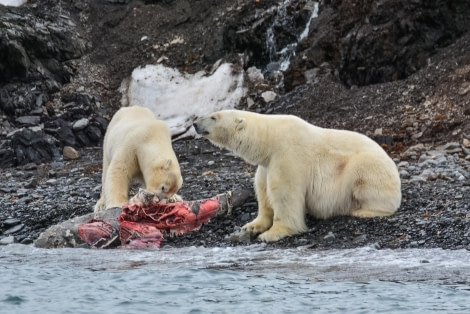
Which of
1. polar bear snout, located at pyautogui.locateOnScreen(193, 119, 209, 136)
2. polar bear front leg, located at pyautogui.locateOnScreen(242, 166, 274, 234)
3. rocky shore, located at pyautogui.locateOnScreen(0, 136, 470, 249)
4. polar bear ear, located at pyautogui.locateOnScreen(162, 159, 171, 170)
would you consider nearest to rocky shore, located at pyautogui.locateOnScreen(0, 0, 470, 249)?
rocky shore, located at pyautogui.locateOnScreen(0, 136, 470, 249)

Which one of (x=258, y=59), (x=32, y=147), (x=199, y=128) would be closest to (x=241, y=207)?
(x=199, y=128)

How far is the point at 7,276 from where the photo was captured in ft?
28.9

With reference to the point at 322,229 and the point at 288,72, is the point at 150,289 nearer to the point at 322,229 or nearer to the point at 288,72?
the point at 322,229

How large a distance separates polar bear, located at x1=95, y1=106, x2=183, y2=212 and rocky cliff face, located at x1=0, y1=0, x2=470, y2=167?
5655 mm

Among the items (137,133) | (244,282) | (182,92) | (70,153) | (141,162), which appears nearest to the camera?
(244,282)

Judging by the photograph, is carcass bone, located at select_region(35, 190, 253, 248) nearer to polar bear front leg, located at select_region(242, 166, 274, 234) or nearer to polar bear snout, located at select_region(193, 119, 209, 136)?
polar bear front leg, located at select_region(242, 166, 274, 234)

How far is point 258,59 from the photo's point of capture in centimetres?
2323

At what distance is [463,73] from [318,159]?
27.2 feet

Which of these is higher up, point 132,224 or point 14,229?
point 132,224

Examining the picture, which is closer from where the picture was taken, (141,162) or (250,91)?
(141,162)

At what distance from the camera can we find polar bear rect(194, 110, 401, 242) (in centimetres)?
992

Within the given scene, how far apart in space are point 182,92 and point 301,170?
13283mm

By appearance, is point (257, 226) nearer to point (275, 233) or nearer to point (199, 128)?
point (275, 233)

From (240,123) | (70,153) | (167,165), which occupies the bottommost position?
(167,165)
